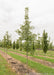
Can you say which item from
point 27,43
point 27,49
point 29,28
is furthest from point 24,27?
point 27,49

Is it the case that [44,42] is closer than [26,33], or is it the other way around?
[26,33]

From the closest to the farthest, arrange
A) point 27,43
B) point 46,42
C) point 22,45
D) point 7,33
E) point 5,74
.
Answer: point 5,74, point 27,43, point 22,45, point 46,42, point 7,33

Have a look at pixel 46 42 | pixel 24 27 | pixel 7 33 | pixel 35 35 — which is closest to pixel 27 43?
pixel 35 35

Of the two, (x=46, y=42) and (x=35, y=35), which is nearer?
(x=35, y=35)

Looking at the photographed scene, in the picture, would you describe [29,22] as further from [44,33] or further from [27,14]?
[44,33]

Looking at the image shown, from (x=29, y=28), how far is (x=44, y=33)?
758 centimetres

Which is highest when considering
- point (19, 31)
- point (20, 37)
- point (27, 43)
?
point (19, 31)

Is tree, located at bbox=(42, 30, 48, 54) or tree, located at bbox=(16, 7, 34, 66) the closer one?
tree, located at bbox=(16, 7, 34, 66)

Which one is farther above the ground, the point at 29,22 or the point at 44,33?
the point at 29,22

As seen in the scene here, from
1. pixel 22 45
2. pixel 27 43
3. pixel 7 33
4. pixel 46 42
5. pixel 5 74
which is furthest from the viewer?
pixel 7 33

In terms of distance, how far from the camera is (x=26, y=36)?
12352 mm

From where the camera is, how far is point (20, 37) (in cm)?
1276

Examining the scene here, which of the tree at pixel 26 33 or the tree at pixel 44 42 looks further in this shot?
the tree at pixel 44 42

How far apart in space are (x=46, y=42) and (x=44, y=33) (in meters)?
2.29
